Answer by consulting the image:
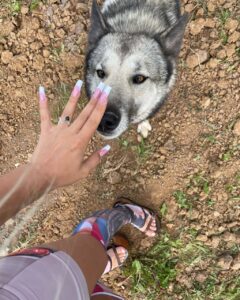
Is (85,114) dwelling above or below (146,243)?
above

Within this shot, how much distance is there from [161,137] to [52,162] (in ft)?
5.52

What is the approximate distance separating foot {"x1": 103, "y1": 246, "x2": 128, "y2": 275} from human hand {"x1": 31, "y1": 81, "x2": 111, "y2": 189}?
4.44 feet

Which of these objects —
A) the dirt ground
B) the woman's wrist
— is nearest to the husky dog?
the dirt ground

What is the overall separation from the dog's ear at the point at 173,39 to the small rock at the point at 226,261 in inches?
63.6

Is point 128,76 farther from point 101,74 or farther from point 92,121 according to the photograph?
point 92,121

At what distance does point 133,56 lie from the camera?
2.91 meters

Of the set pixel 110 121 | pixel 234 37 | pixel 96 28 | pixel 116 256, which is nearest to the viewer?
pixel 110 121

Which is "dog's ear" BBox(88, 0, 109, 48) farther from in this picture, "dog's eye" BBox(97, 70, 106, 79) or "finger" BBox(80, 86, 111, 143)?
"finger" BBox(80, 86, 111, 143)

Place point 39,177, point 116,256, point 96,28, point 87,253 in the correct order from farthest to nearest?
point 116,256 < point 96,28 < point 87,253 < point 39,177

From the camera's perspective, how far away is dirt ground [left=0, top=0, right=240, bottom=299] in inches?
135

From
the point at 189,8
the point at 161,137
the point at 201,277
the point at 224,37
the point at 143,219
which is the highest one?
the point at 189,8

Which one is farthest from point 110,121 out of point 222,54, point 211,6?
point 211,6

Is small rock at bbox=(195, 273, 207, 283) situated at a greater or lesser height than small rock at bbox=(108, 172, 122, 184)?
lesser

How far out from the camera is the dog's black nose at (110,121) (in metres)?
2.75
